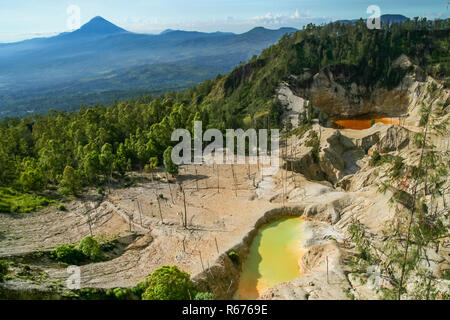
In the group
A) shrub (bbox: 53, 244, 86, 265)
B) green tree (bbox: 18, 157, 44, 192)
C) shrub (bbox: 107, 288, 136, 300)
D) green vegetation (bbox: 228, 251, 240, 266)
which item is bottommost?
green vegetation (bbox: 228, 251, 240, 266)

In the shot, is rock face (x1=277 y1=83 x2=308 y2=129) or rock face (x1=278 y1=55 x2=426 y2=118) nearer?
rock face (x1=277 y1=83 x2=308 y2=129)

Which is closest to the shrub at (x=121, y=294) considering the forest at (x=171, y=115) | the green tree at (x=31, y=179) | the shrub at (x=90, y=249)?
the shrub at (x=90, y=249)

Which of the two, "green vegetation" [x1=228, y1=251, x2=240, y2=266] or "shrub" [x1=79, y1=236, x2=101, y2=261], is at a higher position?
"shrub" [x1=79, y1=236, x2=101, y2=261]

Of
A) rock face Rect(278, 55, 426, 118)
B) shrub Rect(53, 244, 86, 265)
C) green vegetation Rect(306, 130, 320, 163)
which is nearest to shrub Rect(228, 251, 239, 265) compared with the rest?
shrub Rect(53, 244, 86, 265)

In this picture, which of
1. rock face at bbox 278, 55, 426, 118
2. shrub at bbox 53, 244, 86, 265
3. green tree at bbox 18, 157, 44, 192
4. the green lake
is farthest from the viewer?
rock face at bbox 278, 55, 426, 118

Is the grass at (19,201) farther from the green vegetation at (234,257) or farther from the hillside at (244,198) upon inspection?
the green vegetation at (234,257)

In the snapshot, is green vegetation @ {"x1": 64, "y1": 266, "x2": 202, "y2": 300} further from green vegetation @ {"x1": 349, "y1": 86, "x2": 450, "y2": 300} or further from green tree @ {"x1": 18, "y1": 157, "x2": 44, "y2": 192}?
green tree @ {"x1": 18, "y1": 157, "x2": 44, "y2": 192}

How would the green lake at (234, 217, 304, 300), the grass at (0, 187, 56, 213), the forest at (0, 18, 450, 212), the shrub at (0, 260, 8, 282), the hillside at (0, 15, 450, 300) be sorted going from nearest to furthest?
the hillside at (0, 15, 450, 300)
the shrub at (0, 260, 8, 282)
the green lake at (234, 217, 304, 300)
the grass at (0, 187, 56, 213)
the forest at (0, 18, 450, 212)

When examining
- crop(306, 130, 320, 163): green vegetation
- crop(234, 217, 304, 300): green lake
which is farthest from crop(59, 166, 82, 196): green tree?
crop(306, 130, 320, 163): green vegetation
